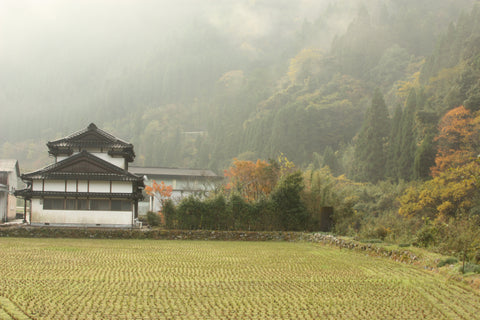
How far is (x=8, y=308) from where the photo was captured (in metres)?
6.92

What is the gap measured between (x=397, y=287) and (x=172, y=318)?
514cm

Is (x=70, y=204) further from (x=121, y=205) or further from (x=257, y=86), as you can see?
(x=257, y=86)

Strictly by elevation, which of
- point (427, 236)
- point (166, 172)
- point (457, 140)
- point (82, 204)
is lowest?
point (427, 236)

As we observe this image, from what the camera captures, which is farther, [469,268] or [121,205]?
[121,205]

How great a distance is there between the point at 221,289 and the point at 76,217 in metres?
18.8

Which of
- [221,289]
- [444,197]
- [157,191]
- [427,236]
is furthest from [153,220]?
[221,289]

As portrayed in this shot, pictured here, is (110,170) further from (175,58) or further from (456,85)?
(175,58)

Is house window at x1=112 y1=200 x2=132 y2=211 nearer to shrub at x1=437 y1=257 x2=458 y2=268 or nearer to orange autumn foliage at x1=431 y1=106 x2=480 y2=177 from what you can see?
shrub at x1=437 y1=257 x2=458 y2=268

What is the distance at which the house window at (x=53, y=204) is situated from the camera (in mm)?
25656

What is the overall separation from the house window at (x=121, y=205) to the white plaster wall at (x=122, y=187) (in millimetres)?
621

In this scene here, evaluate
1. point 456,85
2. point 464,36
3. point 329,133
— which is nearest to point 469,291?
point 456,85

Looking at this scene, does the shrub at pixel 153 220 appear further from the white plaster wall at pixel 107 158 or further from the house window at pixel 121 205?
the white plaster wall at pixel 107 158

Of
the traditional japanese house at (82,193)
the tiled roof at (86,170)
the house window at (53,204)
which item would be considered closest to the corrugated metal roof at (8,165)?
the traditional japanese house at (82,193)

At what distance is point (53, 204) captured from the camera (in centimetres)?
2573
